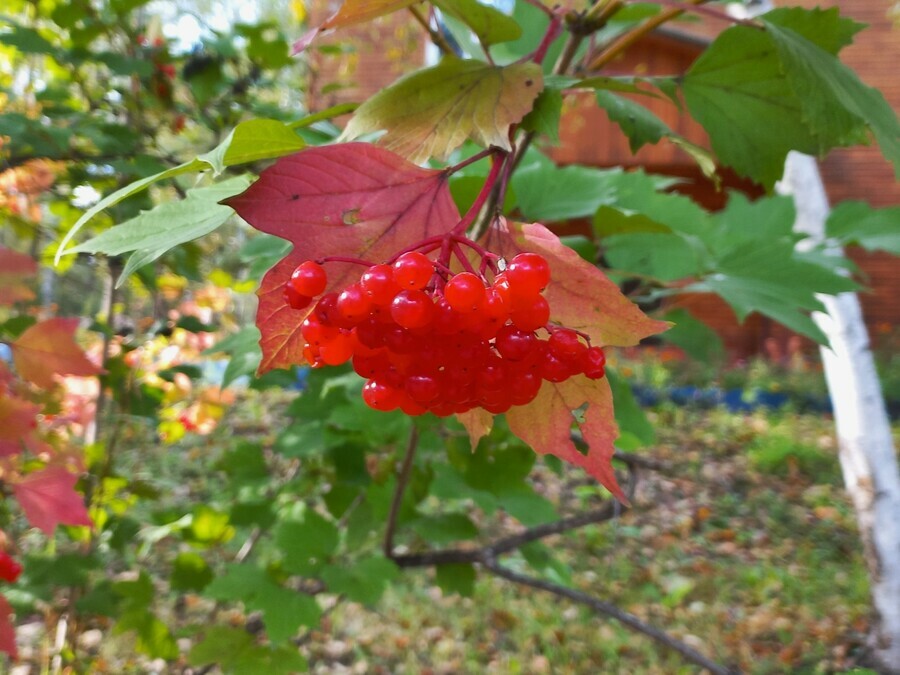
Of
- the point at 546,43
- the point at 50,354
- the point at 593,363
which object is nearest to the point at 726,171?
the point at 546,43

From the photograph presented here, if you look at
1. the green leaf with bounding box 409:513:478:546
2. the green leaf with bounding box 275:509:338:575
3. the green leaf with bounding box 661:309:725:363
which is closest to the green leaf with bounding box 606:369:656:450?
the green leaf with bounding box 661:309:725:363

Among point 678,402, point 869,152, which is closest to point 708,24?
point 869,152

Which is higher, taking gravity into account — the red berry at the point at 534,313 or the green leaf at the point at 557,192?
the green leaf at the point at 557,192

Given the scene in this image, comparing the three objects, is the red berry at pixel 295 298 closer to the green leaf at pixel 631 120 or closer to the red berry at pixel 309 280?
the red berry at pixel 309 280

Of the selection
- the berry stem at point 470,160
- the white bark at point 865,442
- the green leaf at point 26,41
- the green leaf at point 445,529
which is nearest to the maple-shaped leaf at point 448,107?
the berry stem at point 470,160

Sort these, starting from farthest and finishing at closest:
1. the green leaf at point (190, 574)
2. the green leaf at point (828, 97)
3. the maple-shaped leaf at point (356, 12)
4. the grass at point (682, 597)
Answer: the grass at point (682, 597) < the green leaf at point (190, 574) < the green leaf at point (828, 97) < the maple-shaped leaf at point (356, 12)

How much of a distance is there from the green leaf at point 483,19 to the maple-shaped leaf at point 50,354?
34.6 inches

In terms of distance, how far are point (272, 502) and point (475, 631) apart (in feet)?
4.90

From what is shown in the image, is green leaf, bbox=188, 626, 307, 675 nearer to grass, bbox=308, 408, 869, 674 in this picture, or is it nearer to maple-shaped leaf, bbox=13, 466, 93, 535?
maple-shaped leaf, bbox=13, 466, 93, 535

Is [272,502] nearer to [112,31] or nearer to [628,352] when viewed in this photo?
[112,31]

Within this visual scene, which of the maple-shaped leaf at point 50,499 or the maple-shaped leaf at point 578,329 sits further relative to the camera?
the maple-shaped leaf at point 50,499

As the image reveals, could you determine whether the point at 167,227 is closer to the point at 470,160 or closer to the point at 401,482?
the point at 470,160

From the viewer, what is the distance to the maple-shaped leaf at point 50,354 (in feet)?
3.71

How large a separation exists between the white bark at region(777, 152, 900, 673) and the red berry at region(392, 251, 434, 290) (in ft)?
8.16
